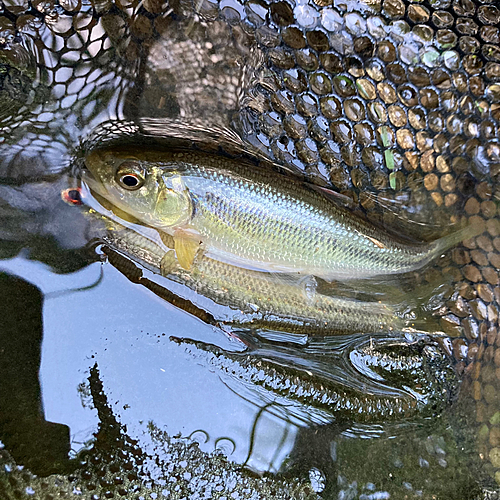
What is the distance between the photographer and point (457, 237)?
197cm

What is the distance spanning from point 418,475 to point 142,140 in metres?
1.96

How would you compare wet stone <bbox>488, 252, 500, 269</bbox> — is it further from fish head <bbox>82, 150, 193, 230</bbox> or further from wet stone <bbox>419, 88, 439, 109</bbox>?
fish head <bbox>82, 150, 193, 230</bbox>

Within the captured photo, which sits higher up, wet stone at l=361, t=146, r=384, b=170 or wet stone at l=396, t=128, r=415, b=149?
wet stone at l=396, t=128, r=415, b=149

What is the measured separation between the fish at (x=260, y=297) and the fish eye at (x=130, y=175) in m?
0.20

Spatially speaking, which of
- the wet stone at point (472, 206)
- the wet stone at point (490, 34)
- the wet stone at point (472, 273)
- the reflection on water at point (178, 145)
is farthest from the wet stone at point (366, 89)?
the wet stone at point (472, 273)

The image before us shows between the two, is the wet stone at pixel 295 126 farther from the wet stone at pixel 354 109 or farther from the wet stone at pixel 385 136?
the wet stone at pixel 385 136

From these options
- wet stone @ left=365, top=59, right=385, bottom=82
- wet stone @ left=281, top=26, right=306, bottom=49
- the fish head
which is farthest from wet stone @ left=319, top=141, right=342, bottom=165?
the fish head

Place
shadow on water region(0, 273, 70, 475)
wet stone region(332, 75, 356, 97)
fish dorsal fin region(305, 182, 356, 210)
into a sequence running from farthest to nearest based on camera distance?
fish dorsal fin region(305, 182, 356, 210), wet stone region(332, 75, 356, 97), shadow on water region(0, 273, 70, 475)

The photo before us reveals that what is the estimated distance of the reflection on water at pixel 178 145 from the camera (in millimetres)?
1723

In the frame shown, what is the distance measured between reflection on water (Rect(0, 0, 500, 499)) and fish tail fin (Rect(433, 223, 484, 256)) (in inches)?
16.4

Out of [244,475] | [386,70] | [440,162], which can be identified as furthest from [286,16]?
[244,475]

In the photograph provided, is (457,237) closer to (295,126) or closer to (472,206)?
(472,206)

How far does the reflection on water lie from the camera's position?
1723mm

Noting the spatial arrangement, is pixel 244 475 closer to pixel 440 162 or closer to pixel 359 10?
pixel 440 162
